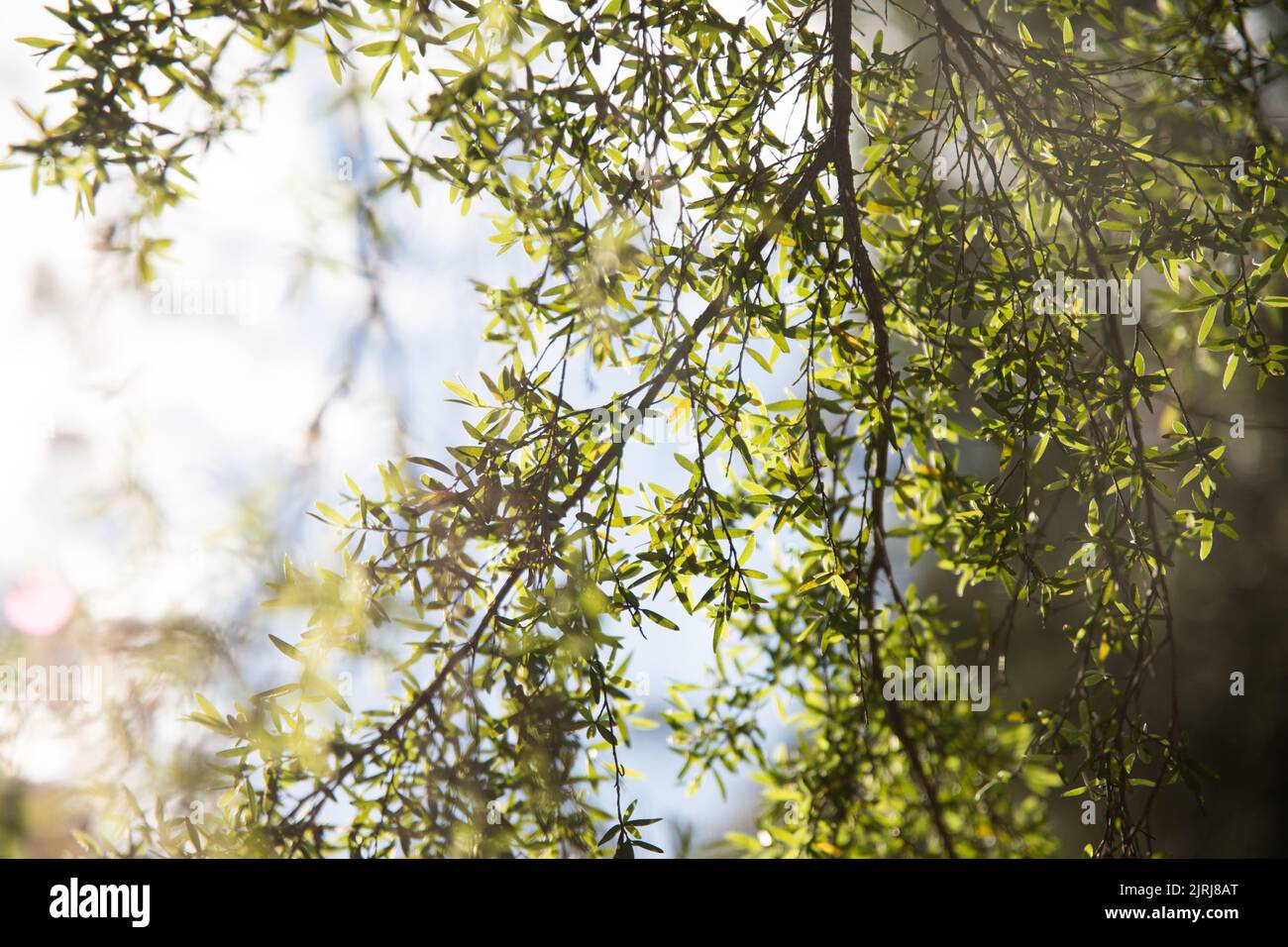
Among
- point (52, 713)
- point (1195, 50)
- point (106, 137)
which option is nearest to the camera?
point (106, 137)

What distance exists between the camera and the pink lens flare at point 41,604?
167 centimetres

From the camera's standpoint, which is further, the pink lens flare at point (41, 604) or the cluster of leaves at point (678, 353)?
the pink lens flare at point (41, 604)

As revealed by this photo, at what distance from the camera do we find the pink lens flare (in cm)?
167

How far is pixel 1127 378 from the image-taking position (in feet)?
4.74

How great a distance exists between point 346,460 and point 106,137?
2.29 ft

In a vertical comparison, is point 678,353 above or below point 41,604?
above

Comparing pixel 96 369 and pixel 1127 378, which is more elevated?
pixel 96 369

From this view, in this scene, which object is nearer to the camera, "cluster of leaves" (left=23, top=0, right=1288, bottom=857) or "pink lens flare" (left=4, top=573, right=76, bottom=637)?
"cluster of leaves" (left=23, top=0, right=1288, bottom=857)

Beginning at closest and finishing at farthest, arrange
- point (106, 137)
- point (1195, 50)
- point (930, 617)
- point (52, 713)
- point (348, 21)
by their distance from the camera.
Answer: point (348, 21)
point (106, 137)
point (52, 713)
point (1195, 50)
point (930, 617)

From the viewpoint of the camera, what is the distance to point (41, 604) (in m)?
1.69
